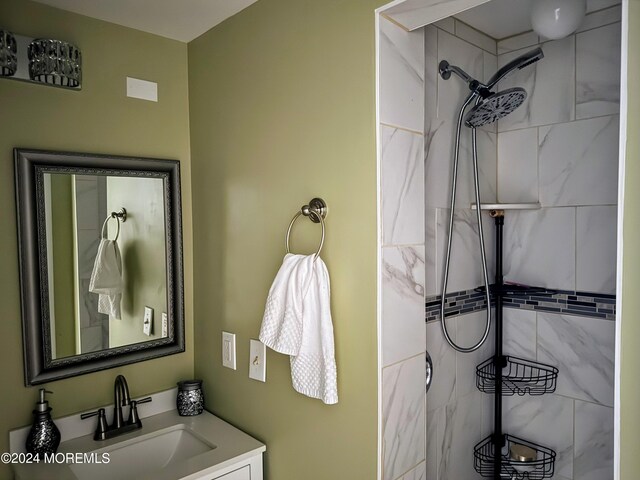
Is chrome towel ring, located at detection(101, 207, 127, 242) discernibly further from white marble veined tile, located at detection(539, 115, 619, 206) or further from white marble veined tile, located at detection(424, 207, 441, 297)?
white marble veined tile, located at detection(539, 115, 619, 206)

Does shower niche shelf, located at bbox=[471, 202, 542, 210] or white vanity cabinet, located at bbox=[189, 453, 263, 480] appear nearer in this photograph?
white vanity cabinet, located at bbox=[189, 453, 263, 480]

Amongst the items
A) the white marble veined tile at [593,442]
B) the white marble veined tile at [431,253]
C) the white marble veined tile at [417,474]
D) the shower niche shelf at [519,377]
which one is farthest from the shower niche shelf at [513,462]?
the white marble veined tile at [431,253]

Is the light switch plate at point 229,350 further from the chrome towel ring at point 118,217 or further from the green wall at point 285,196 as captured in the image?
the chrome towel ring at point 118,217

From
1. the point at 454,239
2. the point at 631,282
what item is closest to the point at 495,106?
the point at 454,239

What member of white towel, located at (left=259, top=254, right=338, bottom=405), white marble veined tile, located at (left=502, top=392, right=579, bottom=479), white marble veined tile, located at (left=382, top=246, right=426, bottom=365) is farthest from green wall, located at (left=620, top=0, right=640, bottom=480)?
white marble veined tile, located at (left=502, top=392, right=579, bottom=479)

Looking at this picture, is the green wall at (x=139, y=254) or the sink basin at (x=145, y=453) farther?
the green wall at (x=139, y=254)

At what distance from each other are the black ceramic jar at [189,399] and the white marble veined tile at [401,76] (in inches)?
55.4

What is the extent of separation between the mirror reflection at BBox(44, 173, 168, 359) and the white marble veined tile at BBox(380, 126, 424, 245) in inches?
43.9

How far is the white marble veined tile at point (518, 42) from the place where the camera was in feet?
6.59

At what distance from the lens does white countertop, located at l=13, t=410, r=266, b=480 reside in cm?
159

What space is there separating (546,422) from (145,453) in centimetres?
164

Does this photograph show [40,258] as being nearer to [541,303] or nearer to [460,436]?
[460,436]

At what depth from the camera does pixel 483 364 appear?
6.90ft

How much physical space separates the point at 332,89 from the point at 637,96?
0.83 metres
